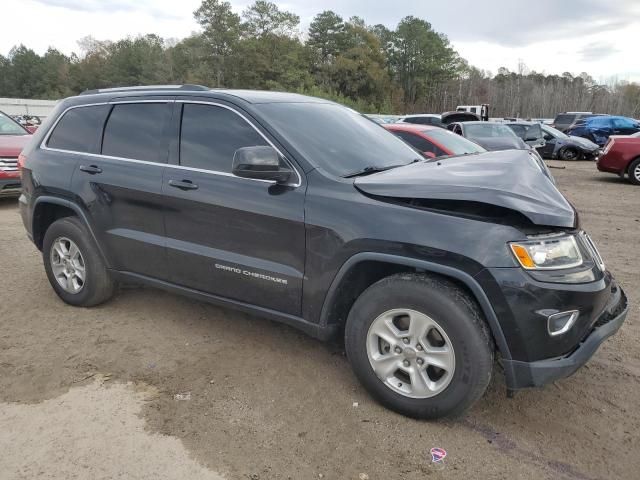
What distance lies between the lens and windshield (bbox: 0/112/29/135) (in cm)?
984

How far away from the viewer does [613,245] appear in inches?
259

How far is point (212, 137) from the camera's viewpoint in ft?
11.6

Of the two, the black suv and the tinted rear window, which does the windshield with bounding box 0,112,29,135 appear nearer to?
the black suv

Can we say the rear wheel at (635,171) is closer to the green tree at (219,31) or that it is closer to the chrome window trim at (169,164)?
the chrome window trim at (169,164)

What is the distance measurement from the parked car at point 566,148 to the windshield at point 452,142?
1172 centimetres

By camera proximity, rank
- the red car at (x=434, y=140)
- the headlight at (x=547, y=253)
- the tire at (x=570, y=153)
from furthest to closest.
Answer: the tire at (x=570, y=153)
the red car at (x=434, y=140)
the headlight at (x=547, y=253)

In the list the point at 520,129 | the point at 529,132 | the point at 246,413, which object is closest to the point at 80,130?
the point at 246,413

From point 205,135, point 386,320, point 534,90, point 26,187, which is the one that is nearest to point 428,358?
point 386,320

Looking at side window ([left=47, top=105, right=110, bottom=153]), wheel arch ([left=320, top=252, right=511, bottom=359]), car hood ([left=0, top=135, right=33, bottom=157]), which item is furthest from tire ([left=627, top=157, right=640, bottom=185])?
car hood ([left=0, top=135, right=33, bottom=157])

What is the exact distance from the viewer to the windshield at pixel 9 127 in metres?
9.84

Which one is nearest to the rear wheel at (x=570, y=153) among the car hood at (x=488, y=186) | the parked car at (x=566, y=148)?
the parked car at (x=566, y=148)

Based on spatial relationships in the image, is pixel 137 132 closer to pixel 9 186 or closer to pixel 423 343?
pixel 423 343

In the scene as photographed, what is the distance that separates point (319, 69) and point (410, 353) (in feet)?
235

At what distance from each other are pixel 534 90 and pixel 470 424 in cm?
7388
